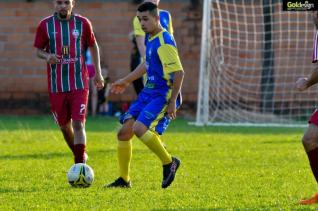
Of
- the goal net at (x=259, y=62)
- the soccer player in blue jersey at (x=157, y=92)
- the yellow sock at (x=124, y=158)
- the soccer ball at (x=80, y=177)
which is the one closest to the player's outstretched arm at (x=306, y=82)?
the soccer player in blue jersey at (x=157, y=92)

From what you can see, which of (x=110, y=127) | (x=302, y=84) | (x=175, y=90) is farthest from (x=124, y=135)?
(x=110, y=127)

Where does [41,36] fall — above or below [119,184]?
above

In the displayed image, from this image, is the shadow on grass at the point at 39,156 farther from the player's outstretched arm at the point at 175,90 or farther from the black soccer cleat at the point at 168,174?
the player's outstretched arm at the point at 175,90

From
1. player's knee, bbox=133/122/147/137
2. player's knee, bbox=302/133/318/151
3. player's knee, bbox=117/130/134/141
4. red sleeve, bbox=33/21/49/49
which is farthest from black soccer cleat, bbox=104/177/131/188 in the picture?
player's knee, bbox=302/133/318/151

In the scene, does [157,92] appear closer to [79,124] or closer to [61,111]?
[79,124]

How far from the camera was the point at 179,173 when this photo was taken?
384 inches

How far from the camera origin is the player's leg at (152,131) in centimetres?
834

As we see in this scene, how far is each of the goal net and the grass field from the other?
2.86 m

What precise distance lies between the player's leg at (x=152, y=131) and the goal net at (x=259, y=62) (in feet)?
32.1

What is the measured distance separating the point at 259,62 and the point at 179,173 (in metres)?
9.70

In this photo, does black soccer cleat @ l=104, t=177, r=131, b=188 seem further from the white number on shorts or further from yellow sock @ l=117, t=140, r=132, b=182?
the white number on shorts

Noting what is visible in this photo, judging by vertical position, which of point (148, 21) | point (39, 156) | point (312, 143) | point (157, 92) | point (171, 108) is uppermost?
point (148, 21)

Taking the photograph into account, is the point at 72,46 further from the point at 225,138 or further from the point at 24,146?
the point at 225,138

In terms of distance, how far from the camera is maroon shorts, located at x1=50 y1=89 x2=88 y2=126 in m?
9.38
